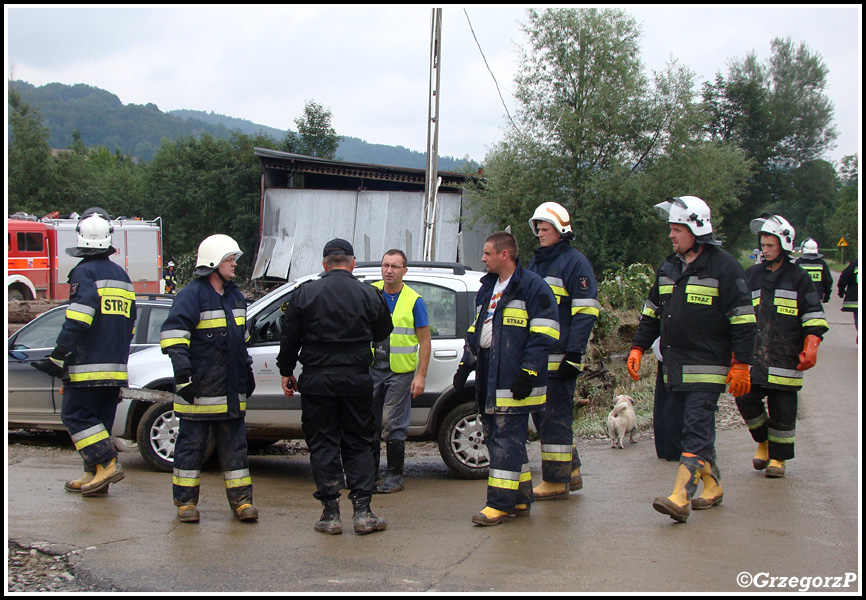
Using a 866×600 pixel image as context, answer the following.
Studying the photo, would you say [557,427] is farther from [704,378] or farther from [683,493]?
[704,378]

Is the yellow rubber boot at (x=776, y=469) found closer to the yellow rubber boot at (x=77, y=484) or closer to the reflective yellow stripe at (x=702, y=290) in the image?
the reflective yellow stripe at (x=702, y=290)

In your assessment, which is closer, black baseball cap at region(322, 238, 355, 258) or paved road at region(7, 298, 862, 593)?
paved road at region(7, 298, 862, 593)

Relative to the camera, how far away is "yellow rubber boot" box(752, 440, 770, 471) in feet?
21.1

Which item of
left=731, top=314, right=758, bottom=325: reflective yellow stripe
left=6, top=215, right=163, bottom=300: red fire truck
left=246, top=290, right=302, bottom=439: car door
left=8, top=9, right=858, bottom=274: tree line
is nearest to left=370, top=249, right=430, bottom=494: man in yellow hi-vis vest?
left=246, top=290, right=302, bottom=439: car door

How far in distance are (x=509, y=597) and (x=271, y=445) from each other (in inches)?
219

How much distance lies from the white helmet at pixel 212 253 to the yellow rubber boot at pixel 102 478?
1852 mm

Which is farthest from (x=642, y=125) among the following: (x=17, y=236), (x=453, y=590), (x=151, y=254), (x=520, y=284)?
(x=453, y=590)

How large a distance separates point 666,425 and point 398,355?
217cm

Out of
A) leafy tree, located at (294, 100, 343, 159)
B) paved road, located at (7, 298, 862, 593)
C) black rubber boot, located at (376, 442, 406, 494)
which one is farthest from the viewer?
leafy tree, located at (294, 100, 343, 159)

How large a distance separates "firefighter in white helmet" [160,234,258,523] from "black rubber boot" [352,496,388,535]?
0.80m

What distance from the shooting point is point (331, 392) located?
4867 millimetres

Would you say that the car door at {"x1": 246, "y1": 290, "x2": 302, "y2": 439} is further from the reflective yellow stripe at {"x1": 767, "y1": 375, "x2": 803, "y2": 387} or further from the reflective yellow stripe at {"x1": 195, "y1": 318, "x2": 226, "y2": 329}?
the reflective yellow stripe at {"x1": 767, "y1": 375, "x2": 803, "y2": 387}

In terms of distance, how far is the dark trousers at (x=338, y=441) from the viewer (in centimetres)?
493

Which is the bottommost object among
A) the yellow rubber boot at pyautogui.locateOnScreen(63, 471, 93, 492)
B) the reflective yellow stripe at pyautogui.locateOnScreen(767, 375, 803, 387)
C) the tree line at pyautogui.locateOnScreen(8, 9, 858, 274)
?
the yellow rubber boot at pyautogui.locateOnScreen(63, 471, 93, 492)
